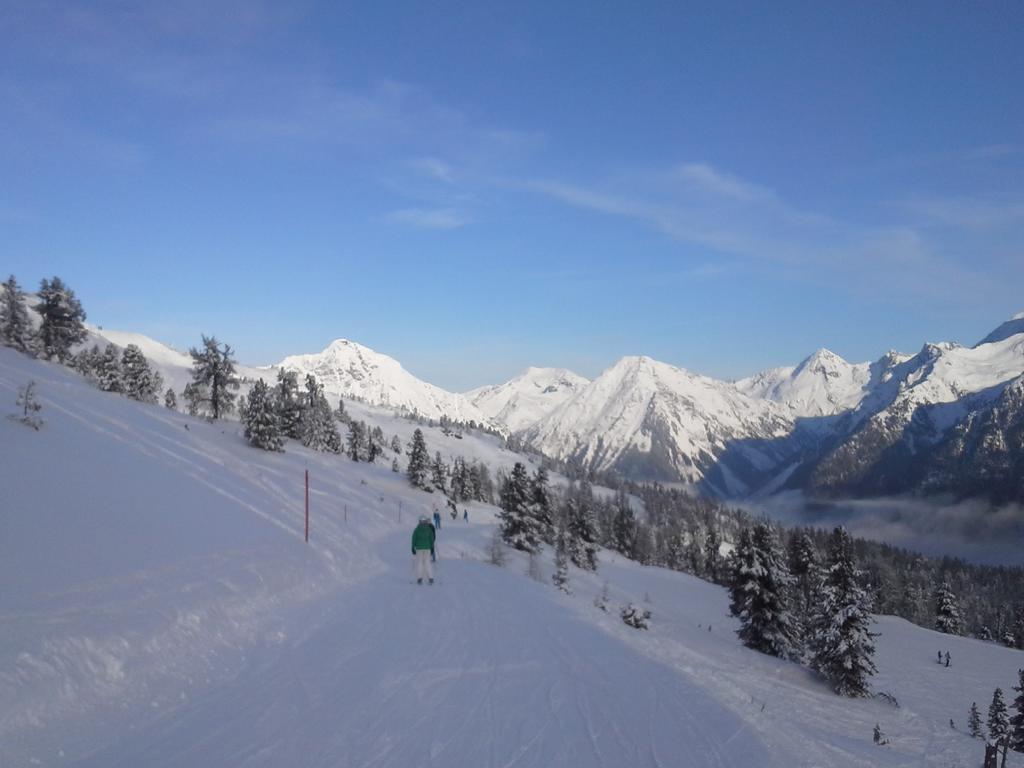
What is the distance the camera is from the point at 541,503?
A: 55.6 m

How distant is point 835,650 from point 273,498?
85.8 ft

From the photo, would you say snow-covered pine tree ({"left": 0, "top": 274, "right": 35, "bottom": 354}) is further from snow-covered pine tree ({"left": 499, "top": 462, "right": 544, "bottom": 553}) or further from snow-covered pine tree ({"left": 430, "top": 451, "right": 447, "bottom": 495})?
snow-covered pine tree ({"left": 430, "top": 451, "right": 447, "bottom": 495})

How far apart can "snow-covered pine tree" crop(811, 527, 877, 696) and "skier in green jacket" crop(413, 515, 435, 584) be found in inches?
801

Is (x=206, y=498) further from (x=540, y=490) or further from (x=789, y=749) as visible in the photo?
(x=540, y=490)

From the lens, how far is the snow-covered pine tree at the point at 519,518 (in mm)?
51594

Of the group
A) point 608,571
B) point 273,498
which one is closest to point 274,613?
point 273,498

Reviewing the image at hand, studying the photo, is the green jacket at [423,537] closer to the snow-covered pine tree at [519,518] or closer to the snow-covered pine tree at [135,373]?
the snow-covered pine tree at [519,518]

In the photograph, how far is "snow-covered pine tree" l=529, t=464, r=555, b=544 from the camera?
53125mm

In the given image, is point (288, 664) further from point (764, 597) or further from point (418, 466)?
point (418, 466)

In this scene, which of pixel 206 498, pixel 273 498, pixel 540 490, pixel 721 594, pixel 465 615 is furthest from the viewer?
pixel 721 594

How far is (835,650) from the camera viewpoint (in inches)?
1094

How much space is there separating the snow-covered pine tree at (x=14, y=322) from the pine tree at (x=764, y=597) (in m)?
54.6

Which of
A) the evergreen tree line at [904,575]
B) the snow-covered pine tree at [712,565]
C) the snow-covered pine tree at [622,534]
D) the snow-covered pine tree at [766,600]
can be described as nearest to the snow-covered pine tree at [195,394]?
the snow-covered pine tree at [766,600]

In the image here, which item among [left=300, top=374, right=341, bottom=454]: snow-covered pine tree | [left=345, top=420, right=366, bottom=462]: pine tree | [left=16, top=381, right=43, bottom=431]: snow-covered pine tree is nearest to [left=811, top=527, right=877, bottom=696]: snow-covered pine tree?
[left=16, top=381, right=43, bottom=431]: snow-covered pine tree
